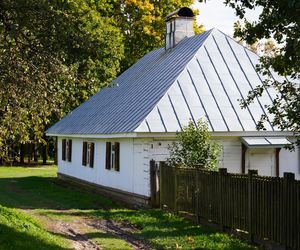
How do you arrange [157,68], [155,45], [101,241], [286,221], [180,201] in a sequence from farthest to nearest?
[155,45]
[157,68]
[180,201]
[101,241]
[286,221]

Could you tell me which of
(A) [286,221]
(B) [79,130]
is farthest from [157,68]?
(A) [286,221]

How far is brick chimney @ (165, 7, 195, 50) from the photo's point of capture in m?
28.0

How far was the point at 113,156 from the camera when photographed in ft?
73.2

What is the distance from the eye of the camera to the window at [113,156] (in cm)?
2155

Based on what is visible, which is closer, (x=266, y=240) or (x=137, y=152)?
(x=266, y=240)

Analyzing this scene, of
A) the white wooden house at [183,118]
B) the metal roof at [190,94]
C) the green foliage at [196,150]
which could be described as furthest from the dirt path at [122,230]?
the metal roof at [190,94]

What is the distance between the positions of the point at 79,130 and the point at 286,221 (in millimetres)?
16197

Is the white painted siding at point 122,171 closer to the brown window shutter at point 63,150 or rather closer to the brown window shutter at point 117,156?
the brown window shutter at point 117,156

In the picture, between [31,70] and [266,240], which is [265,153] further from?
[31,70]

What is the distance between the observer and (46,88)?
11.9 m

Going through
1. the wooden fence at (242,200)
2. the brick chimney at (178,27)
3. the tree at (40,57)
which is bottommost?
the wooden fence at (242,200)

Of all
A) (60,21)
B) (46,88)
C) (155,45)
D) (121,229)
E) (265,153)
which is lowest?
(121,229)

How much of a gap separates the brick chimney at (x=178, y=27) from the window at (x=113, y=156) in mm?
7737

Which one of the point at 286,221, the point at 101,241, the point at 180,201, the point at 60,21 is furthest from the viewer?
the point at 180,201
